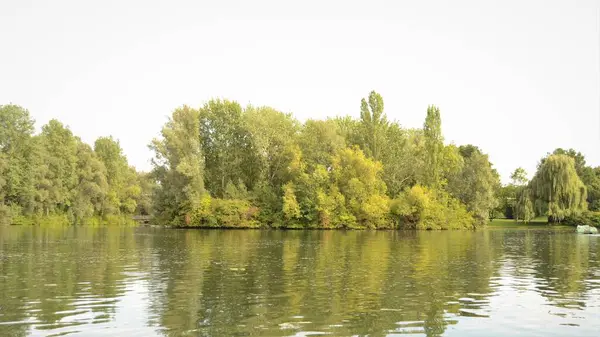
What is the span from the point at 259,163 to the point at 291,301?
78949 millimetres

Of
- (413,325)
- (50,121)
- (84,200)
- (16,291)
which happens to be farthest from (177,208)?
(413,325)

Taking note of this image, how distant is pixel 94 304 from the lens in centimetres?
2016

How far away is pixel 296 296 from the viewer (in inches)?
862

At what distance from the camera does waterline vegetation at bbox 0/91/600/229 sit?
93312 mm

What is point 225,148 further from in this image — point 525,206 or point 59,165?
point 525,206

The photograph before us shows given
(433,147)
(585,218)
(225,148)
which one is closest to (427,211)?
(433,147)

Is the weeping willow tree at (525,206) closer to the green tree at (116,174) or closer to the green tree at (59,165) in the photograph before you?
the green tree at (116,174)

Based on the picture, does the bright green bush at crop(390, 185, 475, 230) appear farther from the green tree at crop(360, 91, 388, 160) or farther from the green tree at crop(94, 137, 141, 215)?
the green tree at crop(94, 137, 141, 215)

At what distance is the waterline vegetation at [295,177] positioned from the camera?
306ft

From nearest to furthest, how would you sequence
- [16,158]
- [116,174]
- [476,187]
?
1. [476,187]
2. [16,158]
3. [116,174]

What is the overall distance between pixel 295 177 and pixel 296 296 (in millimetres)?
73857

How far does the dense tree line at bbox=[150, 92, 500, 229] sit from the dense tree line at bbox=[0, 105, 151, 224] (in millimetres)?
21210

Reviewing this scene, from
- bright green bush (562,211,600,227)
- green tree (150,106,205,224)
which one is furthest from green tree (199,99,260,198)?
bright green bush (562,211,600,227)

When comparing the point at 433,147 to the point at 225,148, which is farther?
the point at 225,148
